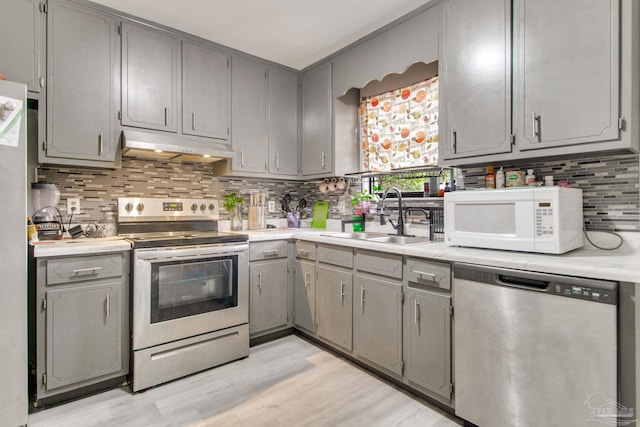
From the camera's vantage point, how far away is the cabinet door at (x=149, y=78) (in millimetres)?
2492

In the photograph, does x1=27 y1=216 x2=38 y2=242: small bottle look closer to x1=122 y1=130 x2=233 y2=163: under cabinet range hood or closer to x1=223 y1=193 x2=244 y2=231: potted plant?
x1=122 y1=130 x2=233 y2=163: under cabinet range hood

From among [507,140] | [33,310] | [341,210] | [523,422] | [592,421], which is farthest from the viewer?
[341,210]

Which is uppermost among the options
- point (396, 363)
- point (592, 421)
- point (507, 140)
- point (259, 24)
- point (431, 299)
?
point (259, 24)

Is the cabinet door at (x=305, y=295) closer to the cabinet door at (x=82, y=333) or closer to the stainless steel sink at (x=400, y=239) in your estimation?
the stainless steel sink at (x=400, y=239)

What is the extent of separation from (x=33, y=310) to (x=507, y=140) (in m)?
3.05

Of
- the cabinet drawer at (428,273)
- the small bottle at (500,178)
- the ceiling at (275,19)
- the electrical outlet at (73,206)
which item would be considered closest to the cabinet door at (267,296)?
the cabinet drawer at (428,273)

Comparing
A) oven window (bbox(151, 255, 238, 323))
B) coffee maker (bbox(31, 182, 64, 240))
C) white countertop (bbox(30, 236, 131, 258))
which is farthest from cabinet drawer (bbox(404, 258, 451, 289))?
coffee maker (bbox(31, 182, 64, 240))

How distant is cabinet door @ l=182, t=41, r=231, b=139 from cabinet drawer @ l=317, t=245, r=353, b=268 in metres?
1.37

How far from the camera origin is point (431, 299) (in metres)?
1.91

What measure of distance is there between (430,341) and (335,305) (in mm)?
844

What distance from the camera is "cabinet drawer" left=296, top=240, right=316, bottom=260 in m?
2.79

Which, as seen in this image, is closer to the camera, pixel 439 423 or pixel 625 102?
pixel 625 102

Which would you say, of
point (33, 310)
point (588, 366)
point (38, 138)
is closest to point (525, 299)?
point (588, 366)

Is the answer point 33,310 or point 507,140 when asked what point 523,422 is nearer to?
point 507,140
